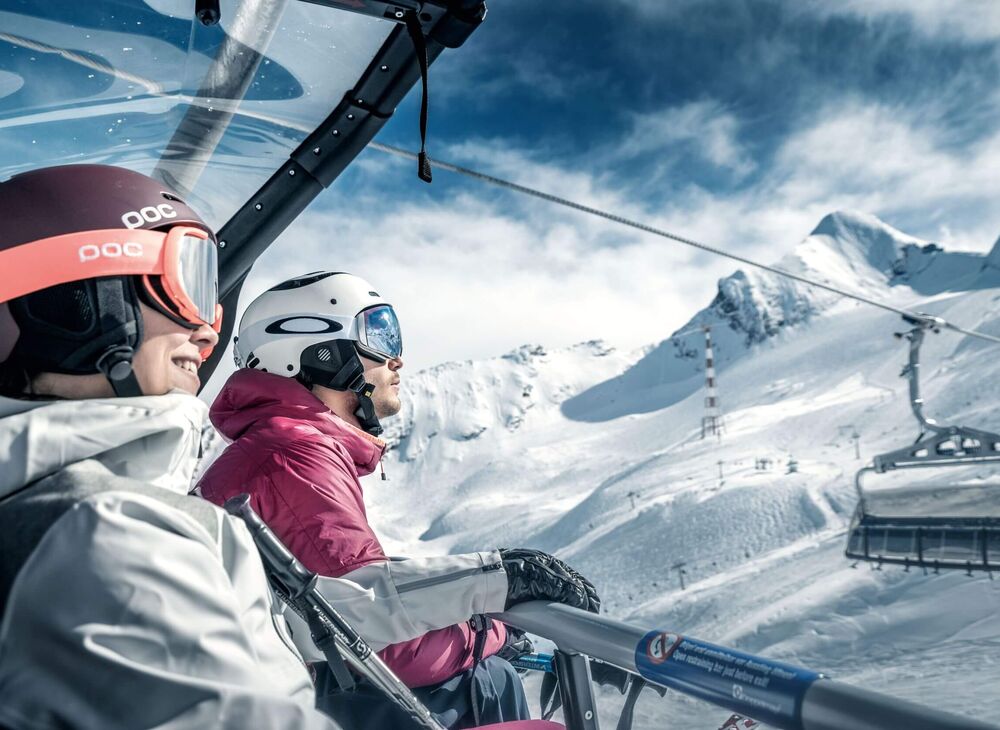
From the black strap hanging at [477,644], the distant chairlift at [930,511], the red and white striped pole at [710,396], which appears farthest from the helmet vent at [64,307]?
the red and white striped pole at [710,396]

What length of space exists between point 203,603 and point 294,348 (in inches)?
96.1

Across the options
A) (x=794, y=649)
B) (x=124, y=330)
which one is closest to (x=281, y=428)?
(x=124, y=330)

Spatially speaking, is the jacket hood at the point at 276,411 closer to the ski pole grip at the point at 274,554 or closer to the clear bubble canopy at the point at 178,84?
the clear bubble canopy at the point at 178,84

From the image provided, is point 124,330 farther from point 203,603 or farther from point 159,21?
point 159,21

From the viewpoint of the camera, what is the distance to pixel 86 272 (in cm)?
136

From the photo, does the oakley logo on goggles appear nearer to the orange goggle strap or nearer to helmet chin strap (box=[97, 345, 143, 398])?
the orange goggle strap

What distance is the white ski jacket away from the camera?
3.03 ft

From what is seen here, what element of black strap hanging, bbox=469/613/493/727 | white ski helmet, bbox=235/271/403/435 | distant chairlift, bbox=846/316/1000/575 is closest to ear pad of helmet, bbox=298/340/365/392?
white ski helmet, bbox=235/271/403/435

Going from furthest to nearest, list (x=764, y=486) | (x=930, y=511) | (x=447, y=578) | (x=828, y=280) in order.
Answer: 1. (x=828, y=280)
2. (x=764, y=486)
3. (x=930, y=511)
4. (x=447, y=578)

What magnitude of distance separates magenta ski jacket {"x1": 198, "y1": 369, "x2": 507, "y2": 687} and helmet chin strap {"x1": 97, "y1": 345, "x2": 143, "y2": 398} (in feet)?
2.79

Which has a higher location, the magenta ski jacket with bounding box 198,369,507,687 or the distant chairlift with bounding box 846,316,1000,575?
the magenta ski jacket with bounding box 198,369,507,687

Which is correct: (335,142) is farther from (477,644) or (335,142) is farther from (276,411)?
(477,644)

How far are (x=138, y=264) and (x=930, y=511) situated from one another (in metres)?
11.9

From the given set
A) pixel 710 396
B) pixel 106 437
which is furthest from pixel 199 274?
pixel 710 396
